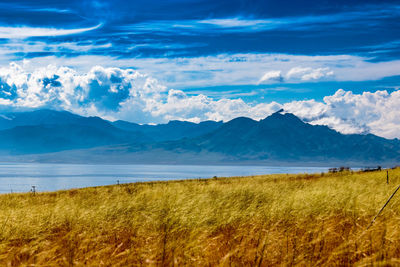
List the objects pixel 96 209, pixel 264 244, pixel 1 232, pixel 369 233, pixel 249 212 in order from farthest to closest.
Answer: pixel 96 209 < pixel 249 212 < pixel 1 232 < pixel 369 233 < pixel 264 244

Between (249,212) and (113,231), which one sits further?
(249,212)

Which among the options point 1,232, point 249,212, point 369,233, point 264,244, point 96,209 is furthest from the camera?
point 96,209

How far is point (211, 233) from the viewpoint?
9656 millimetres

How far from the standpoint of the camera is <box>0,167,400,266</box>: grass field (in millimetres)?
7652

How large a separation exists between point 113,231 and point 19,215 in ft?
10.8

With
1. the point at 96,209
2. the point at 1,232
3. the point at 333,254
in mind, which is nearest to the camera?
the point at 333,254

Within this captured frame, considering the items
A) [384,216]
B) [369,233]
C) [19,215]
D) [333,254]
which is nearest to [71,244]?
[19,215]

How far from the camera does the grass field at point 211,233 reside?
765 centimetres

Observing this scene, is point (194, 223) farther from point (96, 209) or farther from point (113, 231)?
point (96, 209)

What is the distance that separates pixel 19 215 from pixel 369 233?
28.5 feet

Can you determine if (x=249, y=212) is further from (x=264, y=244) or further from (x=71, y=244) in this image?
(x=71, y=244)

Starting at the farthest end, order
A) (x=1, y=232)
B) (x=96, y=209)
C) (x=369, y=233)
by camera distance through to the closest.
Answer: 1. (x=96, y=209)
2. (x=1, y=232)
3. (x=369, y=233)

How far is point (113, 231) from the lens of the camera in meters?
9.80

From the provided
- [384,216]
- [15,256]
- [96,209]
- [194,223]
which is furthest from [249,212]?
[15,256]
